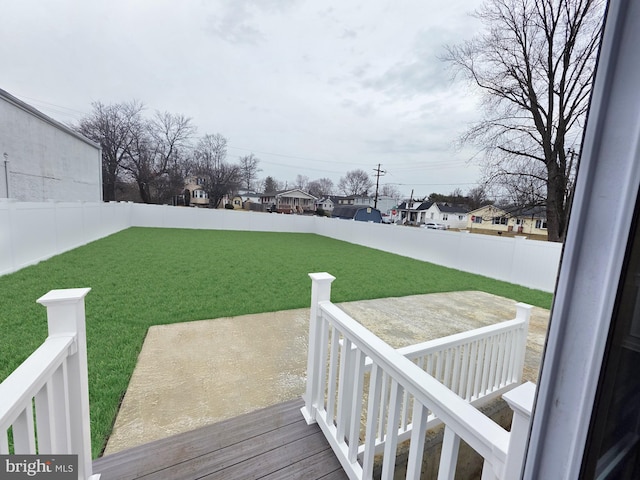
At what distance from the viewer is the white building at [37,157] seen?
28.5 feet

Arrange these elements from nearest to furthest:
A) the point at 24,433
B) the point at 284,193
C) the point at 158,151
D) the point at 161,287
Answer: the point at 24,433 → the point at 161,287 → the point at 158,151 → the point at 284,193

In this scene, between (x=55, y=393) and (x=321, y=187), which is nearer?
(x=55, y=393)

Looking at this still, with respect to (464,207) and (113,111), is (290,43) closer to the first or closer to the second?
(113,111)

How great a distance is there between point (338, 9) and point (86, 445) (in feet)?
9.79

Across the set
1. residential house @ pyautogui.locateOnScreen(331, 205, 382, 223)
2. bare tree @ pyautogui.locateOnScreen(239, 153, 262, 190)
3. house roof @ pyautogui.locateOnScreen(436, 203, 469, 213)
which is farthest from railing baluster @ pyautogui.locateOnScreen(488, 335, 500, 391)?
house roof @ pyautogui.locateOnScreen(436, 203, 469, 213)

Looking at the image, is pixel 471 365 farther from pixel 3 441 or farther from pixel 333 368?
pixel 3 441

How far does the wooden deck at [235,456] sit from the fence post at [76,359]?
246mm

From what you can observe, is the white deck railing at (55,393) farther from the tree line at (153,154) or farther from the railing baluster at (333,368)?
the tree line at (153,154)

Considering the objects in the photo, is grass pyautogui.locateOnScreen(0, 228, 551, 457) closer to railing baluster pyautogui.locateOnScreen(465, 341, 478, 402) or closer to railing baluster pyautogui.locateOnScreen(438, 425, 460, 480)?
railing baluster pyautogui.locateOnScreen(438, 425, 460, 480)

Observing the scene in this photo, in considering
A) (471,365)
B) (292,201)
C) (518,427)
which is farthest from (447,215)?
(518,427)

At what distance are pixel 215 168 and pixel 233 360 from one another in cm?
2782

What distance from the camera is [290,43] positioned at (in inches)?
97.7

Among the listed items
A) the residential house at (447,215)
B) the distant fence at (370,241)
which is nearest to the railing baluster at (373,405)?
the distant fence at (370,241)

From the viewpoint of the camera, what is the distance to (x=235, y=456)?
1.66 meters
